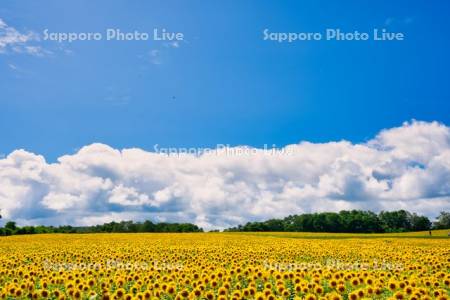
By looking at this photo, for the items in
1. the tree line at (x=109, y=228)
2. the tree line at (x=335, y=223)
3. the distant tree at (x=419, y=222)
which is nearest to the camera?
the tree line at (x=109, y=228)

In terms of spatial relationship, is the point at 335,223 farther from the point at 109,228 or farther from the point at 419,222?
the point at 109,228

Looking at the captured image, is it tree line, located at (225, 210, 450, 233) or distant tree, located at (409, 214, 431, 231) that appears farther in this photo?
distant tree, located at (409, 214, 431, 231)

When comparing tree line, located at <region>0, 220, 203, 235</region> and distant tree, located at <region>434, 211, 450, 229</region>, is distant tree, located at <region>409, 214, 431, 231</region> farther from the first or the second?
tree line, located at <region>0, 220, 203, 235</region>

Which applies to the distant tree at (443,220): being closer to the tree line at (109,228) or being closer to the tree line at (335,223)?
the tree line at (335,223)

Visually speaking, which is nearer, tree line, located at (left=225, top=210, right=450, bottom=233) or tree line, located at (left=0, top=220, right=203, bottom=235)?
tree line, located at (left=0, top=220, right=203, bottom=235)

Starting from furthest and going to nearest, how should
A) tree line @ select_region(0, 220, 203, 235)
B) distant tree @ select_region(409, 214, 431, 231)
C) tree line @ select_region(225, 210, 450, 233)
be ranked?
distant tree @ select_region(409, 214, 431, 231), tree line @ select_region(225, 210, 450, 233), tree line @ select_region(0, 220, 203, 235)

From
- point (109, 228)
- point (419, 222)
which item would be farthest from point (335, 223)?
point (109, 228)

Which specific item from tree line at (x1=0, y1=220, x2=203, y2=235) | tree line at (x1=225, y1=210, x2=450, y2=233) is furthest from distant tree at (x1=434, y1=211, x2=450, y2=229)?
tree line at (x1=0, y1=220, x2=203, y2=235)

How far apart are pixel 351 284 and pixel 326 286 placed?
0.77 m

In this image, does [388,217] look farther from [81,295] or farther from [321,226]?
[81,295]

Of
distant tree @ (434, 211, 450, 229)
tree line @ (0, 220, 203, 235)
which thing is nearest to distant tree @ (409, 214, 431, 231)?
distant tree @ (434, 211, 450, 229)

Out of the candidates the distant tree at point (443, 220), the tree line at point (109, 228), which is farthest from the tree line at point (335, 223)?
the tree line at point (109, 228)

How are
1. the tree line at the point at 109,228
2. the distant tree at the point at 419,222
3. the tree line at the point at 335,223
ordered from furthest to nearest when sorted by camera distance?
the distant tree at the point at 419,222 → the tree line at the point at 335,223 → the tree line at the point at 109,228

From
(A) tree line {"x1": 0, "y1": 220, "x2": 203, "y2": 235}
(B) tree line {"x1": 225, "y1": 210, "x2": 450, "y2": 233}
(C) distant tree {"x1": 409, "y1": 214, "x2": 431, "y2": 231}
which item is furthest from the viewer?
(C) distant tree {"x1": 409, "y1": 214, "x2": 431, "y2": 231}
